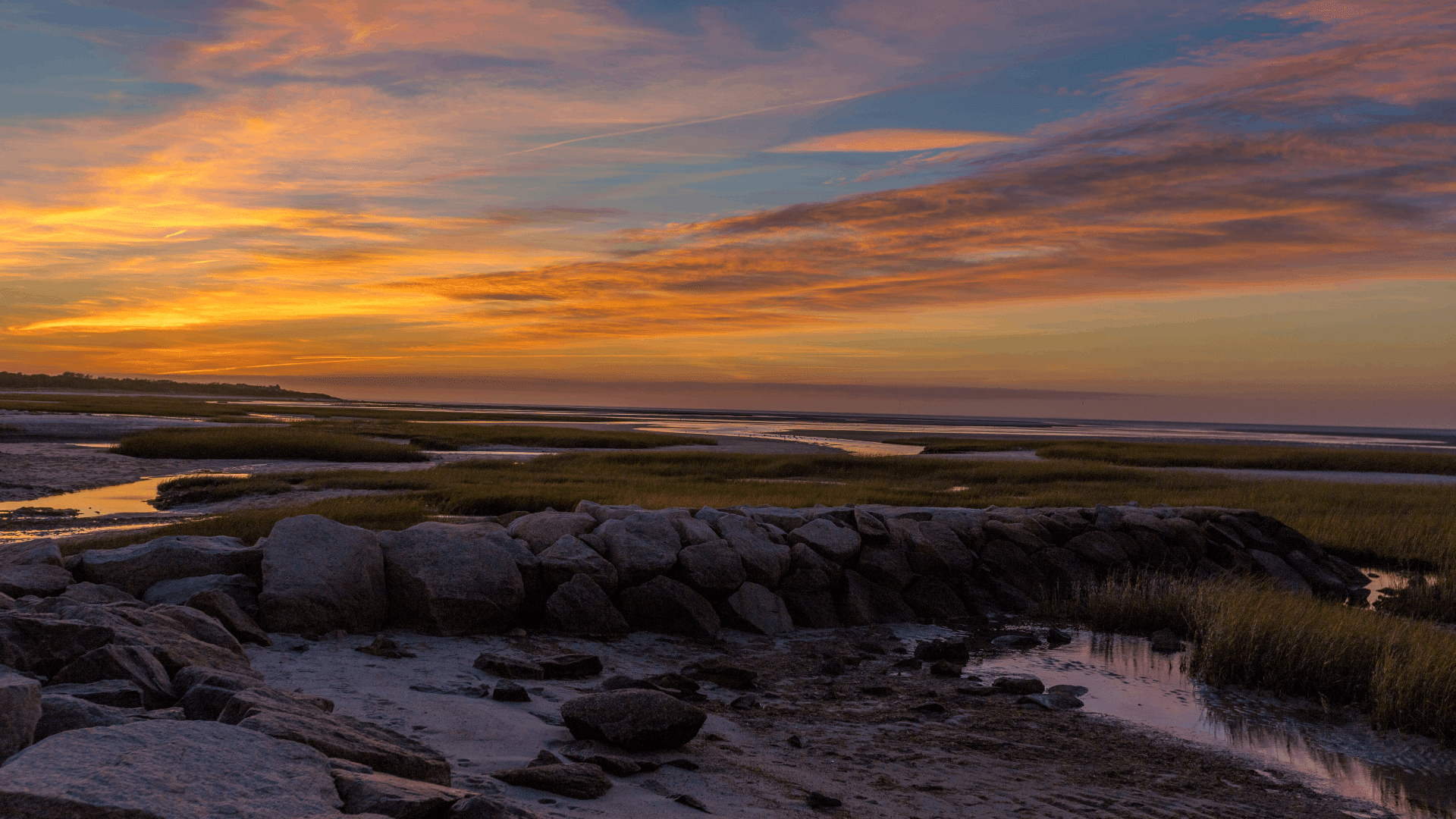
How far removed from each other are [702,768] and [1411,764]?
5.76 meters

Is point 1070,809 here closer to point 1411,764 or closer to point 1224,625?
point 1411,764

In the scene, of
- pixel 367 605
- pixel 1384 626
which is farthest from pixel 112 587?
pixel 1384 626

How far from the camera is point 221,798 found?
310 centimetres

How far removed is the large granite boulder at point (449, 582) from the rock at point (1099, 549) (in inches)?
334

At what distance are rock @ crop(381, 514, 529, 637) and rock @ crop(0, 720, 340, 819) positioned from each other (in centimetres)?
527

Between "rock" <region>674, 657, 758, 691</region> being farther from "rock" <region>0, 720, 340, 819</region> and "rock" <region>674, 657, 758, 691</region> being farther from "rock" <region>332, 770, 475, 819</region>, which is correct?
"rock" <region>0, 720, 340, 819</region>

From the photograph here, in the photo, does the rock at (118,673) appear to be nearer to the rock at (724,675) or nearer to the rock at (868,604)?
the rock at (724,675)

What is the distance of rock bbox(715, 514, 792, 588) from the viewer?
10734 mm

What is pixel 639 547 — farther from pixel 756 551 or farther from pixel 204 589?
pixel 204 589

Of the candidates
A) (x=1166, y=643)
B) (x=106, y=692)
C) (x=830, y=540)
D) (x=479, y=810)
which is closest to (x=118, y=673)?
(x=106, y=692)

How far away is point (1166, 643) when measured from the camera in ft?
34.0

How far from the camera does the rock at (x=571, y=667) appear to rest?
7.76 metres

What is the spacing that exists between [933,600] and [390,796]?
366 inches

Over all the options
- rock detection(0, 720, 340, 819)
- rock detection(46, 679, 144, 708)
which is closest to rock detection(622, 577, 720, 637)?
rock detection(46, 679, 144, 708)
